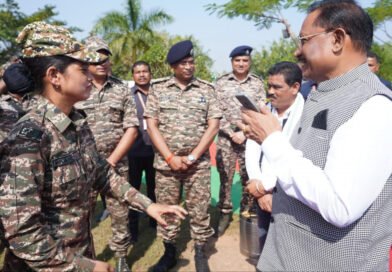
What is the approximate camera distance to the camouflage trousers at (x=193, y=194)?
3670 millimetres

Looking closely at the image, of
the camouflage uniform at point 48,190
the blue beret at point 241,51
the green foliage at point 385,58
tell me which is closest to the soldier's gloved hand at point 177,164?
the camouflage uniform at point 48,190

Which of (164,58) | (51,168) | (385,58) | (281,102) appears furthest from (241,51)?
(164,58)

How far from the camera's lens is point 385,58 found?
30.1ft

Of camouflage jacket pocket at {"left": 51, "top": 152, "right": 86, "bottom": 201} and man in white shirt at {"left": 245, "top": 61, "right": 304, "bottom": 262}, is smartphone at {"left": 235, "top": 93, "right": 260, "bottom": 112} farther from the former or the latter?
man in white shirt at {"left": 245, "top": 61, "right": 304, "bottom": 262}

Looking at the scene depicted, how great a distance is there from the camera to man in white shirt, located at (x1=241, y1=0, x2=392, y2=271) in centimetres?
123

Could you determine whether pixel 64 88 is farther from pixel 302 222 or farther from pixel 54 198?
pixel 302 222

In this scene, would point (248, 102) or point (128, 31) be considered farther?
point (128, 31)

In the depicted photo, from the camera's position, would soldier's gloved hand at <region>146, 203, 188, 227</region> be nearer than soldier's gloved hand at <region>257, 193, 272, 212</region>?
Yes

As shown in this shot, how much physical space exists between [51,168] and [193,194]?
2.18 metres

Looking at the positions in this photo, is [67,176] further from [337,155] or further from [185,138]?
[185,138]

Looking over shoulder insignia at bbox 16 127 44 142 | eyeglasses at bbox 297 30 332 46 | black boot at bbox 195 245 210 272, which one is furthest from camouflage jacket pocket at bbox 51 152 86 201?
black boot at bbox 195 245 210 272

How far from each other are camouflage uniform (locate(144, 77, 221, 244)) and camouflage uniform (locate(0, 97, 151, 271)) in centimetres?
161

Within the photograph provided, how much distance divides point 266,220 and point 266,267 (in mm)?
1136

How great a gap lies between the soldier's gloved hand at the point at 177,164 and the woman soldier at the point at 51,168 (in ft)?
4.77
